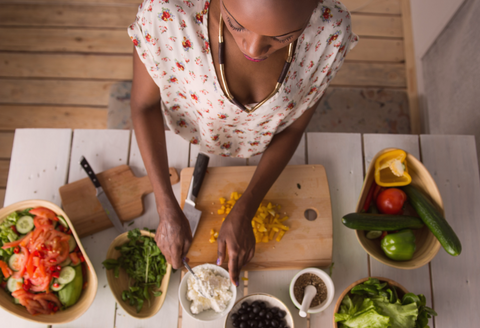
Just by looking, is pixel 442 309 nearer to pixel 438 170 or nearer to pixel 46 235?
pixel 438 170

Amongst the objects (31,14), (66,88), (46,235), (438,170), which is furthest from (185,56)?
(31,14)

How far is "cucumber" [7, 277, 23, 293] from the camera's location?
3.44 ft

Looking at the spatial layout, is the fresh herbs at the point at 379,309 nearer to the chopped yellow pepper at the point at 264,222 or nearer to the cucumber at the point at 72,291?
the chopped yellow pepper at the point at 264,222

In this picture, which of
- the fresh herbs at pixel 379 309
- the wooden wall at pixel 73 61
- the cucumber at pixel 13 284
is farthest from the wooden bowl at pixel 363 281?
the wooden wall at pixel 73 61

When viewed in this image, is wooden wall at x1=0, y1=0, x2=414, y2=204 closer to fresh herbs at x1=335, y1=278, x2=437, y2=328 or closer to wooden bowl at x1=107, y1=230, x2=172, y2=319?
wooden bowl at x1=107, y1=230, x2=172, y2=319

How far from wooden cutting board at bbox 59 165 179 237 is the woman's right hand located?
0.24 metres

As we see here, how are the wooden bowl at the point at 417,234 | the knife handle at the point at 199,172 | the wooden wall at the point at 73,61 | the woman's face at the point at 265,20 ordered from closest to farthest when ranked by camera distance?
the woman's face at the point at 265,20 → the wooden bowl at the point at 417,234 → the knife handle at the point at 199,172 → the wooden wall at the point at 73,61

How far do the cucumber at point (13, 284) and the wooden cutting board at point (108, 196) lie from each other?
0.24 meters

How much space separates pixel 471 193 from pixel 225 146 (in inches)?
41.0

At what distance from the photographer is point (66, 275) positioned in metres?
1.06

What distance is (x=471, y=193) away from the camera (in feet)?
4.25

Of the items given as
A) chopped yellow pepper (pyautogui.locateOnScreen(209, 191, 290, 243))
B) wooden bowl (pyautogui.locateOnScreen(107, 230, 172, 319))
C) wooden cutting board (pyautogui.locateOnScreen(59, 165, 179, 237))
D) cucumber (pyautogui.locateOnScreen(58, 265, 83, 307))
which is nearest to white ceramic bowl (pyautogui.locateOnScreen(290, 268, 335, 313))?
chopped yellow pepper (pyautogui.locateOnScreen(209, 191, 290, 243))

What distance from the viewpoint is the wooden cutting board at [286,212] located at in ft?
3.86

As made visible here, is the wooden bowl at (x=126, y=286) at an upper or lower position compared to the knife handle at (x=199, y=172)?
lower
